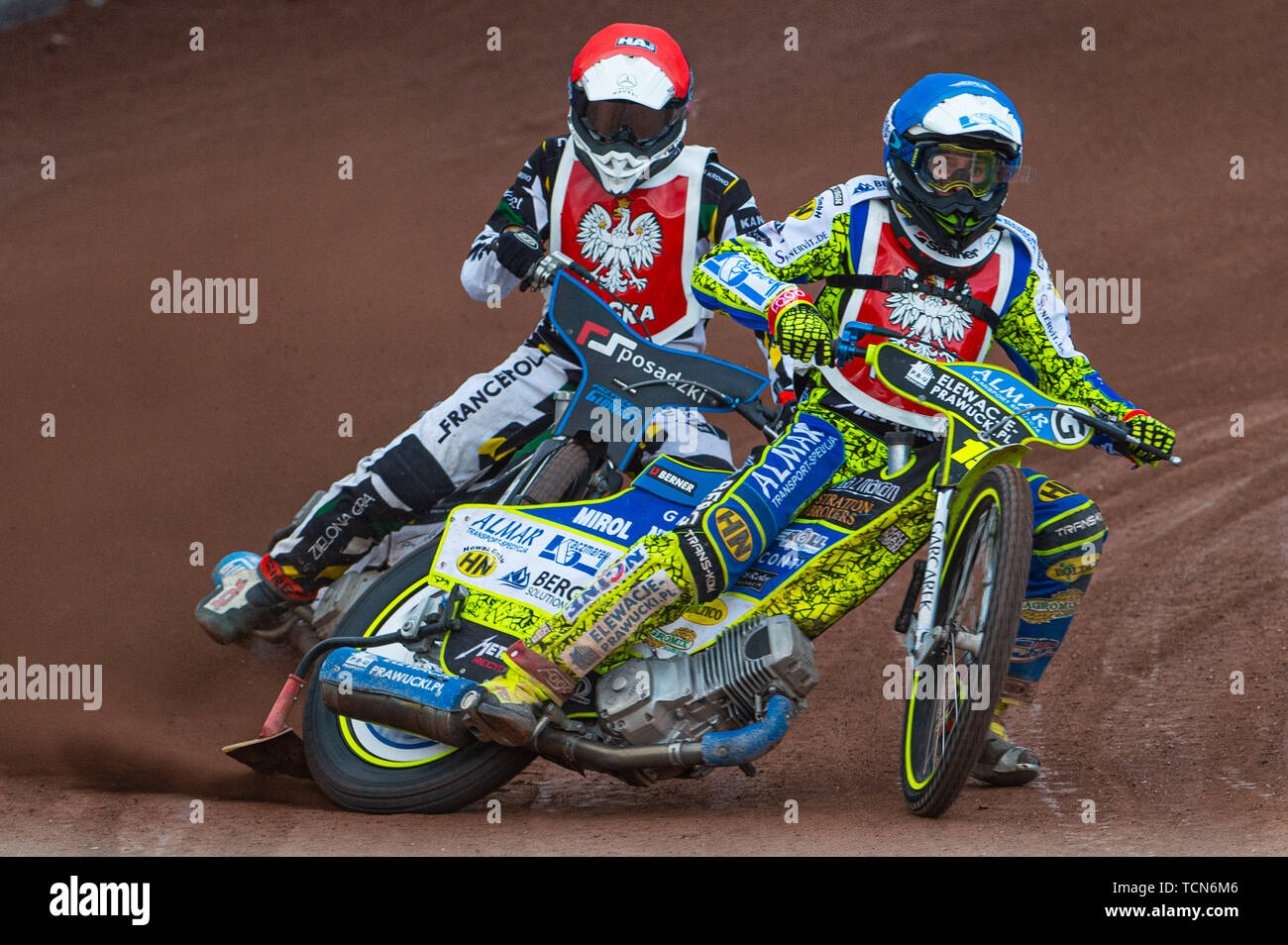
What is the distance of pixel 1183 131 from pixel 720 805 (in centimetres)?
959

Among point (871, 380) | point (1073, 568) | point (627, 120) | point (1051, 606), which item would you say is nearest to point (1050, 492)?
point (1073, 568)

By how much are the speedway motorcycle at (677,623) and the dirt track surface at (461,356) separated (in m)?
0.24

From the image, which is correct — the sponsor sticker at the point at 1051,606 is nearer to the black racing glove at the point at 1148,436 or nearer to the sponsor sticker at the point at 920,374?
the black racing glove at the point at 1148,436

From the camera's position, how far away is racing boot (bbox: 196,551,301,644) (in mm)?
6809

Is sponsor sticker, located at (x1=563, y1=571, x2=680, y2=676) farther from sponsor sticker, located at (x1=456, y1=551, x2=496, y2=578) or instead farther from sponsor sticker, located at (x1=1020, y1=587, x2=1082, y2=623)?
sponsor sticker, located at (x1=1020, y1=587, x2=1082, y2=623)

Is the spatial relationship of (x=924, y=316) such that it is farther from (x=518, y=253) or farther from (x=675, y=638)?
(x=518, y=253)

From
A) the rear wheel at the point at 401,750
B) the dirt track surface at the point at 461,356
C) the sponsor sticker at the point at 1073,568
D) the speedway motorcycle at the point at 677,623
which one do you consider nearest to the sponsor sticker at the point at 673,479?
the speedway motorcycle at the point at 677,623

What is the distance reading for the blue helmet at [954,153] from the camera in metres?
5.29

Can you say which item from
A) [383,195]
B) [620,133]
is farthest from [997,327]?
[383,195]

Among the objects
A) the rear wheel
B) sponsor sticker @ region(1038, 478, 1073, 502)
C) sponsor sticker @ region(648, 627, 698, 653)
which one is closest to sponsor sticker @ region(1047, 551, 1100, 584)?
sponsor sticker @ region(1038, 478, 1073, 502)

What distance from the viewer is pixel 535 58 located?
14062 mm

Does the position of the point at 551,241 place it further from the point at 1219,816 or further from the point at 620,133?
the point at 1219,816

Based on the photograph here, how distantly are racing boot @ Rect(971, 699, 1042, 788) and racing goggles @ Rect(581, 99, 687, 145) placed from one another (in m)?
2.53
